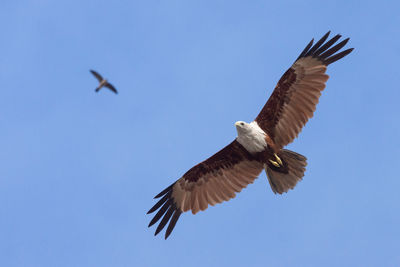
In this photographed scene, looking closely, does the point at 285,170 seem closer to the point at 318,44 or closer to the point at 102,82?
the point at 318,44

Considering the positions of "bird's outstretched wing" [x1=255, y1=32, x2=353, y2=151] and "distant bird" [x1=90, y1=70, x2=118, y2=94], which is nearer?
"distant bird" [x1=90, y1=70, x2=118, y2=94]

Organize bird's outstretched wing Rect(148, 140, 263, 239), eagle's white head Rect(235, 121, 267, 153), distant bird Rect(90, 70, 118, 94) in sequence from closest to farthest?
distant bird Rect(90, 70, 118, 94)
eagle's white head Rect(235, 121, 267, 153)
bird's outstretched wing Rect(148, 140, 263, 239)

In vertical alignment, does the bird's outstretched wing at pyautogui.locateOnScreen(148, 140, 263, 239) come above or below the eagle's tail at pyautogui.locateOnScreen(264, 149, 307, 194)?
above

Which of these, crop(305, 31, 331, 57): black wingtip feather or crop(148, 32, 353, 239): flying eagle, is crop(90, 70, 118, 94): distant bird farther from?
crop(305, 31, 331, 57): black wingtip feather

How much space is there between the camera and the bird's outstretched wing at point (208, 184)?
13.4 m

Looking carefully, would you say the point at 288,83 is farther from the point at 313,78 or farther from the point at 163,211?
the point at 163,211

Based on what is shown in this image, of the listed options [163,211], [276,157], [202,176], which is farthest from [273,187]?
[163,211]

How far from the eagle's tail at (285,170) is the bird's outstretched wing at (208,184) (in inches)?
16.8

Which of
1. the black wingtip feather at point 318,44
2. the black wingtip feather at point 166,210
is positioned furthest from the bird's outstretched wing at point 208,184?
the black wingtip feather at point 318,44

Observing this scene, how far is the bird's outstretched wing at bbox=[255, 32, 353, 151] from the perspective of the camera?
41.9 feet

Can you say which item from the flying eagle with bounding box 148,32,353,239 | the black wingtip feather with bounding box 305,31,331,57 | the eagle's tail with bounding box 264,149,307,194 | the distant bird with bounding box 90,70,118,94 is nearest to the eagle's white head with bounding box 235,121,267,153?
the flying eagle with bounding box 148,32,353,239

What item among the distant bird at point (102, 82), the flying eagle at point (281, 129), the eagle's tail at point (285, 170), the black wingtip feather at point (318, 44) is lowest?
the eagle's tail at point (285, 170)

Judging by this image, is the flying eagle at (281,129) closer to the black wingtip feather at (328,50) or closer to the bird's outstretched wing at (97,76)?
the black wingtip feather at (328,50)

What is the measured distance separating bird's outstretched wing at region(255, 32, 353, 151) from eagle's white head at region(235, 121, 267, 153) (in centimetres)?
16
